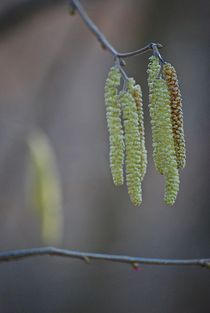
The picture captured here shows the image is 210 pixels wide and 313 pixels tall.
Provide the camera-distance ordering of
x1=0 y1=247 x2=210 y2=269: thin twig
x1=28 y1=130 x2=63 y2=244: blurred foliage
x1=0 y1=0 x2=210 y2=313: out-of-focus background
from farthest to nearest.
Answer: x1=0 y1=0 x2=210 y2=313: out-of-focus background
x1=28 y1=130 x2=63 y2=244: blurred foliage
x1=0 y1=247 x2=210 y2=269: thin twig

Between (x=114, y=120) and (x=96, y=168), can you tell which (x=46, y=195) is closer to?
(x=114, y=120)

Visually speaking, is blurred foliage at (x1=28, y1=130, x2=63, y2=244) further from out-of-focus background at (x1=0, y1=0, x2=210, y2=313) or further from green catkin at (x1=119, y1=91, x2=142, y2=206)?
out-of-focus background at (x1=0, y1=0, x2=210, y2=313)

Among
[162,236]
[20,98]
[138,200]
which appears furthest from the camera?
[162,236]

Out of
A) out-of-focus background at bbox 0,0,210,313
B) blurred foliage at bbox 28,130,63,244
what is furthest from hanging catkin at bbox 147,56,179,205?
out-of-focus background at bbox 0,0,210,313

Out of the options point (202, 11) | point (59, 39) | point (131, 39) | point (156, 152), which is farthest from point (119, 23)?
point (156, 152)

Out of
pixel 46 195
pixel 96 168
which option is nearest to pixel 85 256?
pixel 46 195

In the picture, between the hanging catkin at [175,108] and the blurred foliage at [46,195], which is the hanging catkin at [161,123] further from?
the blurred foliage at [46,195]

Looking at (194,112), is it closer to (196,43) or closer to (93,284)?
(196,43)
